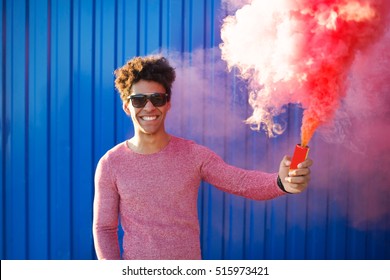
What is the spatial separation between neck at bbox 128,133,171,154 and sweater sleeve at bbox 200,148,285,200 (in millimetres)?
236

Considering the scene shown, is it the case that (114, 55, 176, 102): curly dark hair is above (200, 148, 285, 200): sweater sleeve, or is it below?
above

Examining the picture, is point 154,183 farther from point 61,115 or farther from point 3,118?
point 3,118

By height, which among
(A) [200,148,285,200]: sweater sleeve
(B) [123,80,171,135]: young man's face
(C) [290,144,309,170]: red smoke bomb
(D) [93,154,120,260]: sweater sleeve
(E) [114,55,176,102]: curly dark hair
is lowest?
(D) [93,154,120,260]: sweater sleeve

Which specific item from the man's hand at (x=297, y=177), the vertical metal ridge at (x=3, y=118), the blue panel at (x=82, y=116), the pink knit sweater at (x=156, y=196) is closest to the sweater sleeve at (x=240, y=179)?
the pink knit sweater at (x=156, y=196)

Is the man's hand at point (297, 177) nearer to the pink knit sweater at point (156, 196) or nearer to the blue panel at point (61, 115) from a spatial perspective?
the pink knit sweater at point (156, 196)

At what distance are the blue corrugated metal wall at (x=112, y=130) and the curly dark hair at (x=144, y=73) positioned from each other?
35.5 inches

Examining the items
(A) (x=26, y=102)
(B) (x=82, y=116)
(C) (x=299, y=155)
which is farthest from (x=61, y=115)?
(C) (x=299, y=155)

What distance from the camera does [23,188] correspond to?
12.1 feet

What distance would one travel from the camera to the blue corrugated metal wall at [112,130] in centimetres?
354

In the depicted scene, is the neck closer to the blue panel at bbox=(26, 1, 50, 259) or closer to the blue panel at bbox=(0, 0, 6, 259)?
the blue panel at bbox=(26, 1, 50, 259)

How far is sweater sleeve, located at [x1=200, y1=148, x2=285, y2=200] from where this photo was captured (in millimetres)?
2455

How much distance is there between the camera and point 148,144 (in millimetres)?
2568

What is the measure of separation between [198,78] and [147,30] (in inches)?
20.8

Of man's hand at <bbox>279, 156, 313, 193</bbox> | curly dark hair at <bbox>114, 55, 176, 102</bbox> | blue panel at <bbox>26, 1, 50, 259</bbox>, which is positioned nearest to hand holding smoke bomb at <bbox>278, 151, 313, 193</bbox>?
man's hand at <bbox>279, 156, 313, 193</bbox>
